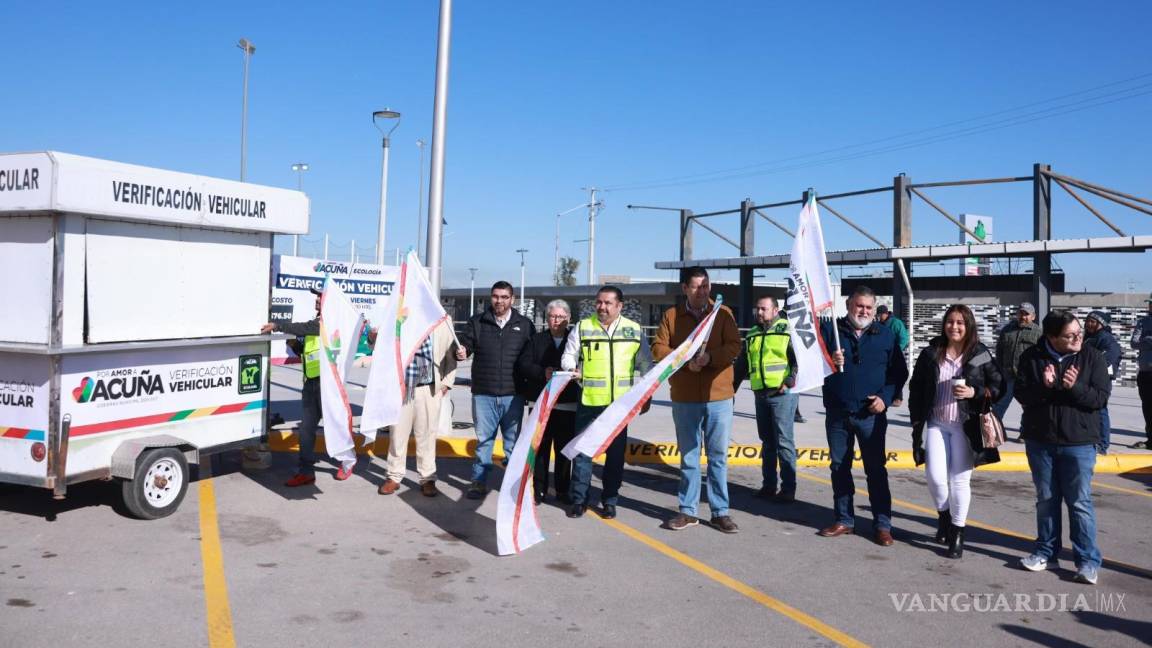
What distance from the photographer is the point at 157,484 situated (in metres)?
6.88


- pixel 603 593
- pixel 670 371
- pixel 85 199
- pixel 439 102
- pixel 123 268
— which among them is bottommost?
pixel 603 593

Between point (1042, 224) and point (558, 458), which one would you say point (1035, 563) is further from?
point (1042, 224)

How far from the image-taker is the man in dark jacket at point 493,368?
25.7 feet

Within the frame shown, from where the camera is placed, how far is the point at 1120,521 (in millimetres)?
7566

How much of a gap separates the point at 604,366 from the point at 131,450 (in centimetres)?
365

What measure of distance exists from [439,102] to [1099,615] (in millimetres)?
8276

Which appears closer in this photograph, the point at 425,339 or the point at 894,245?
the point at 425,339

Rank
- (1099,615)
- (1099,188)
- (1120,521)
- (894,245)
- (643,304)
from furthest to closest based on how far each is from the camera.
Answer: (643,304) → (894,245) → (1099,188) → (1120,521) → (1099,615)

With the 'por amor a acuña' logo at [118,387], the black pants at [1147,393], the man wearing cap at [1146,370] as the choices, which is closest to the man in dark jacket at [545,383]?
the 'por amor a acuña' logo at [118,387]

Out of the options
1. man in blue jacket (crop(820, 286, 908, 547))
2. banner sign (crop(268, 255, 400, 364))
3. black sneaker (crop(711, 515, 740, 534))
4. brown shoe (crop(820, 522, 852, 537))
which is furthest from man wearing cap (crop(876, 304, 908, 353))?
banner sign (crop(268, 255, 400, 364))

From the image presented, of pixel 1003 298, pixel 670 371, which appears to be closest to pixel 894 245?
pixel 1003 298

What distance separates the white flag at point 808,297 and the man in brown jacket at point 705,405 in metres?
0.52

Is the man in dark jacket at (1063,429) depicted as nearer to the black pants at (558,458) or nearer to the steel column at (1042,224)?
the black pants at (558,458)

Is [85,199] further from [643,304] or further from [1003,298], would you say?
[643,304]
